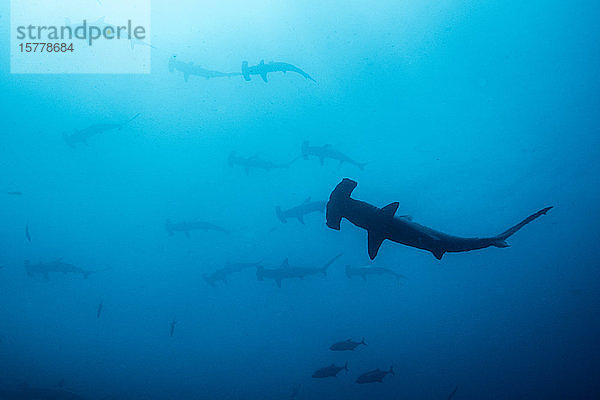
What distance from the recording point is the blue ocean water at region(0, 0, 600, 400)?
21062mm

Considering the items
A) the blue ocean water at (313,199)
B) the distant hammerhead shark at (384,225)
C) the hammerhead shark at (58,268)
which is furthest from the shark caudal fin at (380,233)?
the blue ocean water at (313,199)

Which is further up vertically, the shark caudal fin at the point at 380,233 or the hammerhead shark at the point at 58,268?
the hammerhead shark at the point at 58,268

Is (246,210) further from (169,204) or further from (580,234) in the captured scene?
(580,234)

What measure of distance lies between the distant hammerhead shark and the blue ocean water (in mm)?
15134

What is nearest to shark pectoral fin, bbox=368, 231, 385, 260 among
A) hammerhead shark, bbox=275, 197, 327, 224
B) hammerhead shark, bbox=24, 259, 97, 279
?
hammerhead shark, bbox=275, 197, 327, 224

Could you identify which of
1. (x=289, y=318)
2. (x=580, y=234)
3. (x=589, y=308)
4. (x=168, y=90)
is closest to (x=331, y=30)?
(x=168, y=90)

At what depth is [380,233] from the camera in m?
3.36

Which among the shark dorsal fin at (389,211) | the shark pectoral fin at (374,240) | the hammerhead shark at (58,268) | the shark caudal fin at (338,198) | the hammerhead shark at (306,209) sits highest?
the hammerhead shark at (306,209)

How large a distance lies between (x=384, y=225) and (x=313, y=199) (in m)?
27.0

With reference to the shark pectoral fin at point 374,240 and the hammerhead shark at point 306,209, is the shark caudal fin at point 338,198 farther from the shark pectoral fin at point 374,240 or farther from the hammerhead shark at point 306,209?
the hammerhead shark at point 306,209

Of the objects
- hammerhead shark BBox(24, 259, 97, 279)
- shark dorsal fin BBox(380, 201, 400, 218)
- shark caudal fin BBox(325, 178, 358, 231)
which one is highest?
hammerhead shark BBox(24, 259, 97, 279)

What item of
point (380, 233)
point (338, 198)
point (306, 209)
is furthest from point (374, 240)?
point (306, 209)

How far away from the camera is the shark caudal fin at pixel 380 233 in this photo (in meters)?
3.19

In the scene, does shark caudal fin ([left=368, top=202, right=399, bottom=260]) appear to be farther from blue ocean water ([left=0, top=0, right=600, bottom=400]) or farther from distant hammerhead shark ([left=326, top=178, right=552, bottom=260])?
blue ocean water ([left=0, top=0, right=600, bottom=400])
